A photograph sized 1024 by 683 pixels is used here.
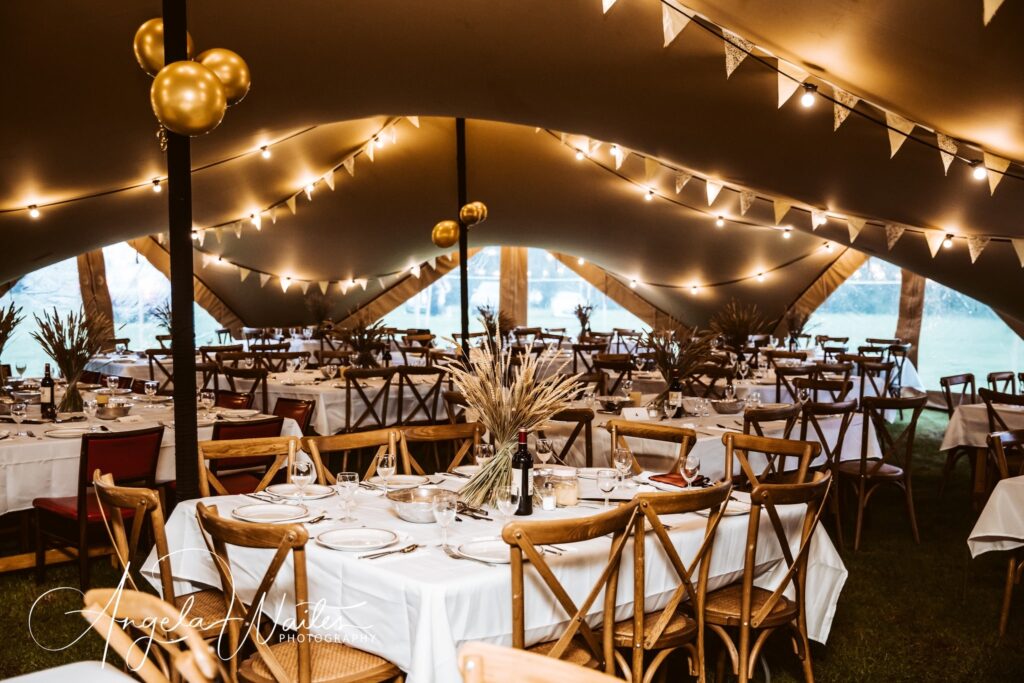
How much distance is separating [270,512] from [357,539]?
0.46m

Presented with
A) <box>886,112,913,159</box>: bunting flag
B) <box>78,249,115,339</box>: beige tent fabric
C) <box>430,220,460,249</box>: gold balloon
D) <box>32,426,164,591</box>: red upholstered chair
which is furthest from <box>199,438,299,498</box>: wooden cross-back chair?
<box>78,249,115,339</box>: beige tent fabric

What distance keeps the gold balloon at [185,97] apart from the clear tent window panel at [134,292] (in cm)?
1031

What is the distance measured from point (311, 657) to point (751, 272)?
1091 centimetres

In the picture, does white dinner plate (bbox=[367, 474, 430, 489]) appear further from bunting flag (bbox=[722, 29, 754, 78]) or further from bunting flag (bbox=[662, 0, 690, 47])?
bunting flag (bbox=[722, 29, 754, 78])

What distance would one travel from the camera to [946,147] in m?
5.16

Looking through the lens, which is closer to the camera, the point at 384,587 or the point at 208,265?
the point at 384,587

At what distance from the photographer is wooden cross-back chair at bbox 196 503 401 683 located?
2.15 metres

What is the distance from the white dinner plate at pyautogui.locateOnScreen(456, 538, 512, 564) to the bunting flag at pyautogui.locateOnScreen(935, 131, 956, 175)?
4.05 meters

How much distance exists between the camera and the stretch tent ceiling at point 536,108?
4.43 metres

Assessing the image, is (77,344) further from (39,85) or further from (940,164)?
(940,164)

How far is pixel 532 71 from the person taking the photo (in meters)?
6.09

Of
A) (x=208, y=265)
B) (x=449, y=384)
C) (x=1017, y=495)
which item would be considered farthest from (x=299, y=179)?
(x=1017, y=495)

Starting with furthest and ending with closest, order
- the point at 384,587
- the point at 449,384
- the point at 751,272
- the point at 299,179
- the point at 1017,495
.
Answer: the point at 751,272
the point at 299,179
the point at 449,384
the point at 1017,495
the point at 384,587

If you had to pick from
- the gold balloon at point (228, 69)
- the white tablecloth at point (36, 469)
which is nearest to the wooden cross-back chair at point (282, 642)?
the white tablecloth at point (36, 469)
